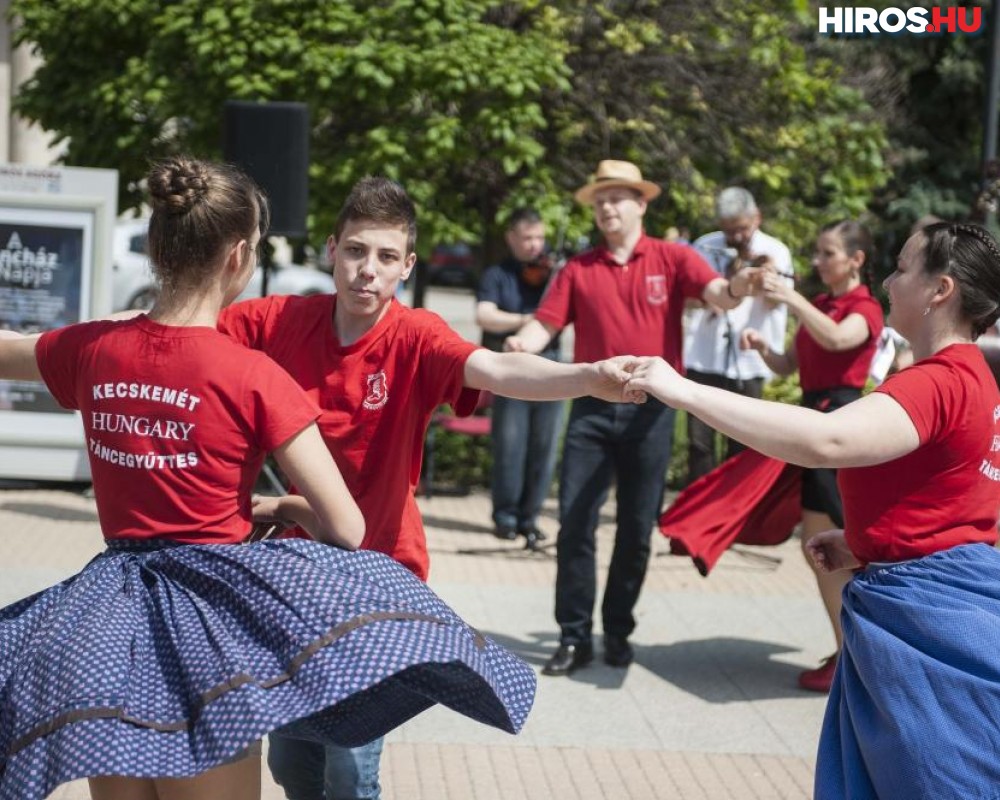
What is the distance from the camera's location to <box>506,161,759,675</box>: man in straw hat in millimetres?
6523

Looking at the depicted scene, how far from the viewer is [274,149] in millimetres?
8992

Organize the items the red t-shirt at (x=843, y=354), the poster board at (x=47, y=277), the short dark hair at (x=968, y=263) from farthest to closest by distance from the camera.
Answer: the poster board at (x=47, y=277), the red t-shirt at (x=843, y=354), the short dark hair at (x=968, y=263)

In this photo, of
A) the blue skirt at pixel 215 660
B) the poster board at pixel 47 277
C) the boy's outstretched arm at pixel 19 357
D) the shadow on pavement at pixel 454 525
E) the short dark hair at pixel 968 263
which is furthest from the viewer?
the poster board at pixel 47 277

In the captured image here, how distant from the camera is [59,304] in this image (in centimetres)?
1053

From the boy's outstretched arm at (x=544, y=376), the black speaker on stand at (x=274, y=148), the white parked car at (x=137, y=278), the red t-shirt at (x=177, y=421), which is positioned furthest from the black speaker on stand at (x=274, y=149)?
the white parked car at (x=137, y=278)

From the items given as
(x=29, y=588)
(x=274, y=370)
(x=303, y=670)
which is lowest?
(x=29, y=588)

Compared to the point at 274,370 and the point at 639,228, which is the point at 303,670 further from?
the point at 639,228

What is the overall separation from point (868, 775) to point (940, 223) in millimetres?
1340

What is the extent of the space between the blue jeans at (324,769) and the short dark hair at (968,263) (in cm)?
172

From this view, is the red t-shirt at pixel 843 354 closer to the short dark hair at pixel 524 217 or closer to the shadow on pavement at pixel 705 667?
the shadow on pavement at pixel 705 667

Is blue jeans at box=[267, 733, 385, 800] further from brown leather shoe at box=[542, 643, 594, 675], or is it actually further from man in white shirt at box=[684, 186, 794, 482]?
man in white shirt at box=[684, 186, 794, 482]

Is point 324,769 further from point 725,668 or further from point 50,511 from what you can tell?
point 50,511

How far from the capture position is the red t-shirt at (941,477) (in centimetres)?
333

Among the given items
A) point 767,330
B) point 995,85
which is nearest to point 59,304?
point 767,330
